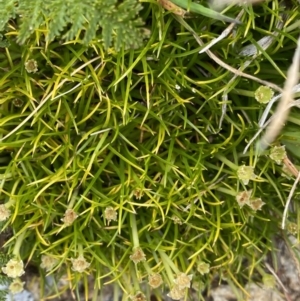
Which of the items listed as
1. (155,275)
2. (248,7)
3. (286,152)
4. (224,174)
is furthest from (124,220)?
(248,7)

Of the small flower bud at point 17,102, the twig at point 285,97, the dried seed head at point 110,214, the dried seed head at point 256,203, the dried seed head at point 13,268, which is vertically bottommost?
the dried seed head at point 13,268

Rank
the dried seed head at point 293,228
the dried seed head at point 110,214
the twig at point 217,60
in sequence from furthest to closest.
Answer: the dried seed head at point 293,228
the dried seed head at point 110,214
the twig at point 217,60

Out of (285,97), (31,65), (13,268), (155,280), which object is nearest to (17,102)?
(31,65)

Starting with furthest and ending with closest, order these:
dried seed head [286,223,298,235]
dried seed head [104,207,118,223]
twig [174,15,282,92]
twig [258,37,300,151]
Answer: dried seed head [286,223,298,235], dried seed head [104,207,118,223], twig [174,15,282,92], twig [258,37,300,151]

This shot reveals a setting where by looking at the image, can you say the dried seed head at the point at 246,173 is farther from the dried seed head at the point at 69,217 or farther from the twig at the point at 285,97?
the dried seed head at the point at 69,217

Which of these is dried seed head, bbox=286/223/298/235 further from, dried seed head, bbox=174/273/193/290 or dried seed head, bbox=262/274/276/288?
dried seed head, bbox=174/273/193/290

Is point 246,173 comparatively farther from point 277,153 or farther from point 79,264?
point 79,264

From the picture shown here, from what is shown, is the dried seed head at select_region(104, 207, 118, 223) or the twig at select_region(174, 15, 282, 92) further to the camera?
the dried seed head at select_region(104, 207, 118, 223)

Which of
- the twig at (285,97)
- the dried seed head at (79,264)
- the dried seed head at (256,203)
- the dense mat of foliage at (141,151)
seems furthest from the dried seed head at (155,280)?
the twig at (285,97)

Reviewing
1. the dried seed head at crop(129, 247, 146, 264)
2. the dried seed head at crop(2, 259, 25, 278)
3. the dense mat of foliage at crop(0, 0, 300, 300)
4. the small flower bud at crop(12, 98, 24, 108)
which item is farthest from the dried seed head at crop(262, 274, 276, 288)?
the small flower bud at crop(12, 98, 24, 108)
